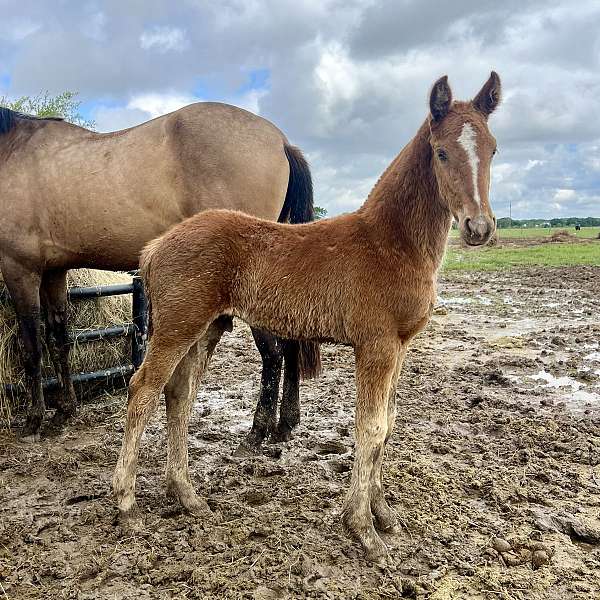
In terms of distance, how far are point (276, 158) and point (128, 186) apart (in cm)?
132

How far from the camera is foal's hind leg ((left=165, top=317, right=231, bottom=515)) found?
3418 millimetres

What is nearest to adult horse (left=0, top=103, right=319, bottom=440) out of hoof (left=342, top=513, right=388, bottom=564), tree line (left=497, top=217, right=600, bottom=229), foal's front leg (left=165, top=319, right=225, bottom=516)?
foal's front leg (left=165, top=319, right=225, bottom=516)

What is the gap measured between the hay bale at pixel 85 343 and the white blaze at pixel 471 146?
4.25m

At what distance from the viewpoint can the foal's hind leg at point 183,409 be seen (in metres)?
3.42

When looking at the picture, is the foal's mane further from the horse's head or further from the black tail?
the horse's head

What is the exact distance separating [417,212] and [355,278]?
556 millimetres

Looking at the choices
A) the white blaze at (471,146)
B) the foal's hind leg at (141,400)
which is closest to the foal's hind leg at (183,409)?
the foal's hind leg at (141,400)

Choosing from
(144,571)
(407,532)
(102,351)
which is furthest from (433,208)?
(102,351)

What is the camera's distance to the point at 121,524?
3.17 meters

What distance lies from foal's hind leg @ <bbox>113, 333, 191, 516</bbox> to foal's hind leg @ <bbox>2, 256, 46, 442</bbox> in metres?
1.96

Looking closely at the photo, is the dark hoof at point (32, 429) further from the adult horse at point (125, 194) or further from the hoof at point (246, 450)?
the hoof at point (246, 450)

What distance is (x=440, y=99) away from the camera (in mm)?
3074

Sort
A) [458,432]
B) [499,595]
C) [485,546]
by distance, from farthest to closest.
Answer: [458,432], [485,546], [499,595]

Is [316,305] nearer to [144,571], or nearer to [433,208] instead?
[433,208]
